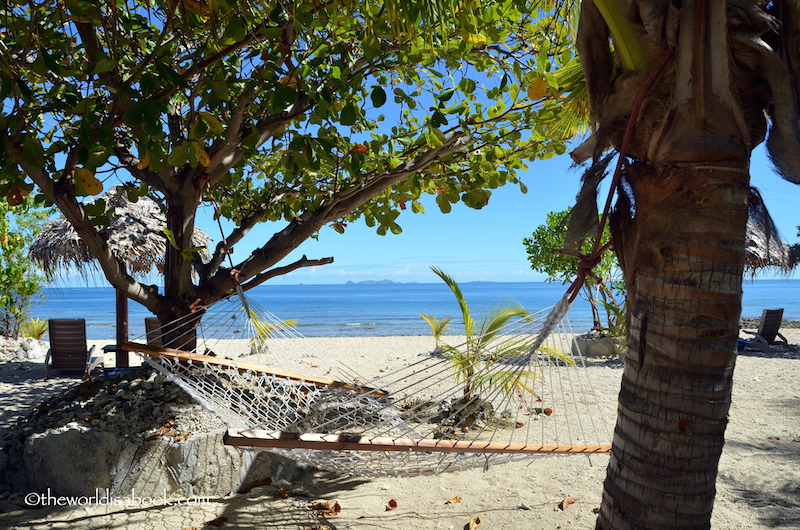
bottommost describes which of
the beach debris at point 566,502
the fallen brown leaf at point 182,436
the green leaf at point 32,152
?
the beach debris at point 566,502

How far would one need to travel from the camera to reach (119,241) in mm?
4965

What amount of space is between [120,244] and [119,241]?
0.10 feet

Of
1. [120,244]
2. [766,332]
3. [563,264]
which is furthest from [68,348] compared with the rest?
[766,332]

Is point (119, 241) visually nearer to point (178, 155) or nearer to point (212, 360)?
point (212, 360)

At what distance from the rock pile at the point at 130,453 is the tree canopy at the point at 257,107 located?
546mm

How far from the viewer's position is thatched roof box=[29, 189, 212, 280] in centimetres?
496

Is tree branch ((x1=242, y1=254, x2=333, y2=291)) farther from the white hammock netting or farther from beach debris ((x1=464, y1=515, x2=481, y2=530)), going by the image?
beach debris ((x1=464, y1=515, x2=481, y2=530))

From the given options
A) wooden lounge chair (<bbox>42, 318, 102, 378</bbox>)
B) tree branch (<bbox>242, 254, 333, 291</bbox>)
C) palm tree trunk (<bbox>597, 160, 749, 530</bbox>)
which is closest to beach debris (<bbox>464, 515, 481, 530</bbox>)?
palm tree trunk (<bbox>597, 160, 749, 530</bbox>)

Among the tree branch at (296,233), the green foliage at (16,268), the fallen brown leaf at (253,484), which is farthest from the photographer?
the green foliage at (16,268)

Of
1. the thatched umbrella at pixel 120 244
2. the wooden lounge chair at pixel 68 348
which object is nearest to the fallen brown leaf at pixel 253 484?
the thatched umbrella at pixel 120 244

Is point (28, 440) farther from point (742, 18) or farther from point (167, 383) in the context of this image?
point (742, 18)

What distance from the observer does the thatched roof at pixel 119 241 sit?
4.96 m

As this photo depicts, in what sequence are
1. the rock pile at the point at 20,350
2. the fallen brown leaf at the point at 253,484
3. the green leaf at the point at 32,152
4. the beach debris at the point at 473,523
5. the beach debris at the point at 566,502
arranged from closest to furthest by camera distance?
the green leaf at the point at 32,152
the beach debris at the point at 473,523
the beach debris at the point at 566,502
the fallen brown leaf at the point at 253,484
the rock pile at the point at 20,350

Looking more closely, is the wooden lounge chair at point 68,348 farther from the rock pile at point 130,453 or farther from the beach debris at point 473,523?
the beach debris at point 473,523
